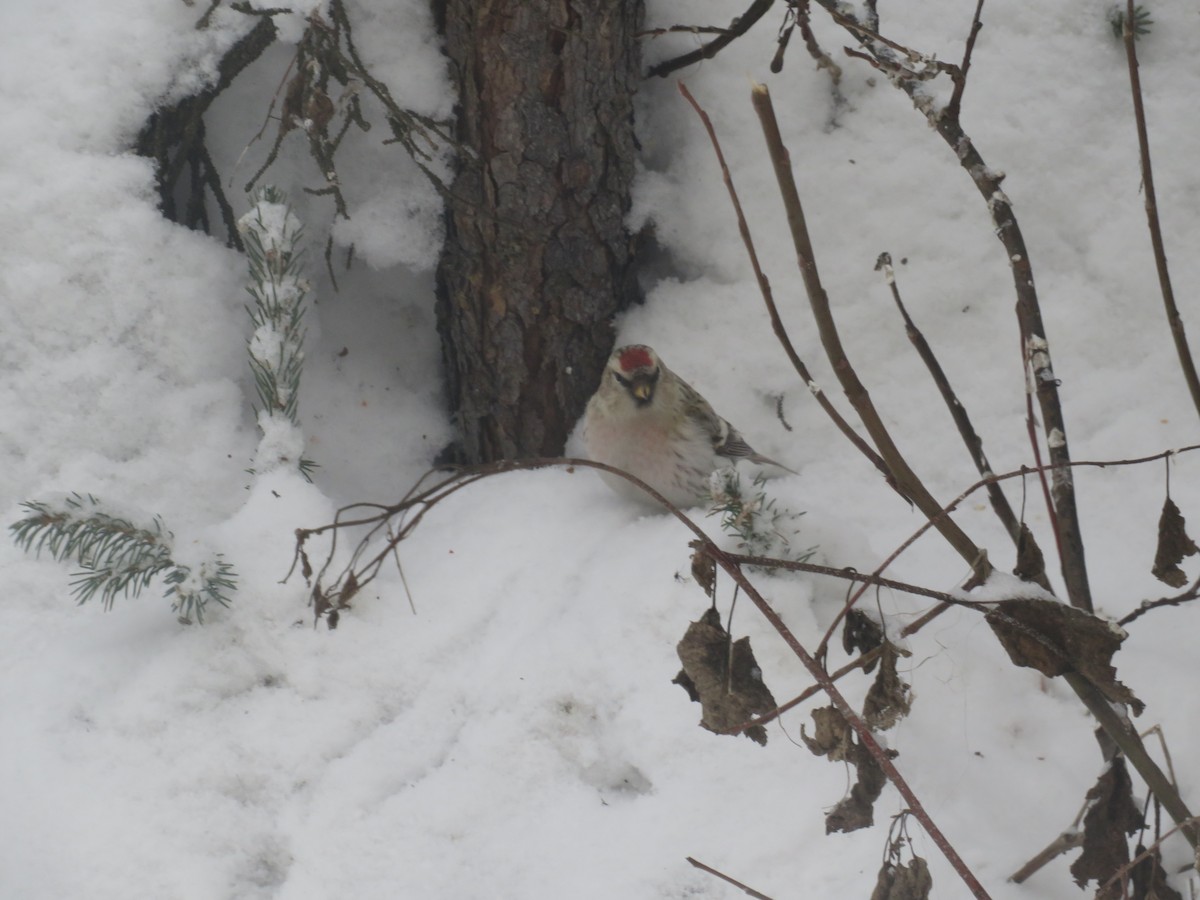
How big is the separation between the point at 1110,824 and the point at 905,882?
341 mm

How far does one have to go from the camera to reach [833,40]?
288 cm

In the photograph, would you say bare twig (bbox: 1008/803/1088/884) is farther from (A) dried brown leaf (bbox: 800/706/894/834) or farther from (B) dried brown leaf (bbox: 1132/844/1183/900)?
(A) dried brown leaf (bbox: 800/706/894/834)

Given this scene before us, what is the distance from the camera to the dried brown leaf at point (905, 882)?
4.08 feet

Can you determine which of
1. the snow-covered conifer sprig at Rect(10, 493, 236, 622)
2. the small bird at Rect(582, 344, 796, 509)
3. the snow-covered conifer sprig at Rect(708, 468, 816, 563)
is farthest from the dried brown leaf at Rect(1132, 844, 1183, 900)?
the snow-covered conifer sprig at Rect(10, 493, 236, 622)

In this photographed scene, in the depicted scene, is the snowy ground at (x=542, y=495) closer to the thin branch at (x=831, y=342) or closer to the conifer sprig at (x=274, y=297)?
the conifer sprig at (x=274, y=297)

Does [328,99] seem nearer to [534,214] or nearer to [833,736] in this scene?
[534,214]

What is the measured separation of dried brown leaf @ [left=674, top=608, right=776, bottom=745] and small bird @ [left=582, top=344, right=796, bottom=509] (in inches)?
49.2

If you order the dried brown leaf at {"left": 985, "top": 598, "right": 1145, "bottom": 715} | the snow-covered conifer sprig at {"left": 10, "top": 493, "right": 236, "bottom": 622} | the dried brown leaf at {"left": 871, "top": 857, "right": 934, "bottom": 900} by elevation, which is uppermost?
the snow-covered conifer sprig at {"left": 10, "top": 493, "right": 236, "bottom": 622}

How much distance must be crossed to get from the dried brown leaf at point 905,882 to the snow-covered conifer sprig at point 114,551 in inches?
54.7

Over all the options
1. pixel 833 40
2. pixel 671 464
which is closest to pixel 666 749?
pixel 671 464

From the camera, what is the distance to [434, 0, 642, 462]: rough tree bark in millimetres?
2475

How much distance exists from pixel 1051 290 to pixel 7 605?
2.57 m

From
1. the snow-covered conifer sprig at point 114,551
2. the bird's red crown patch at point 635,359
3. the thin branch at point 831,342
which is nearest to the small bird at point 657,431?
the bird's red crown patch at point 635,359

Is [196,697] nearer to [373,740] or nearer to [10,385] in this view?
[373,740]
